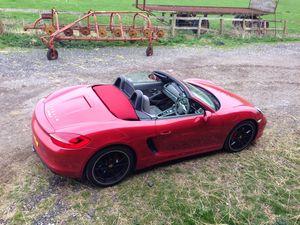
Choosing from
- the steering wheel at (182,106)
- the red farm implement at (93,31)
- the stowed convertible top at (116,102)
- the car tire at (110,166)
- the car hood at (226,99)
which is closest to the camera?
the car tire at (110,166)

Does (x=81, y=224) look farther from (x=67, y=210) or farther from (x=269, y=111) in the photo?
(x=269, y=111)

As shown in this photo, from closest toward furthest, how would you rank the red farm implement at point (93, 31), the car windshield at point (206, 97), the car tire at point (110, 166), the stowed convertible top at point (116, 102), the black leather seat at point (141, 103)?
the car tire at point (110, 166) → the stowed convertible top at point (116, 102) → the black leather seat at point (141, 103) → the car windshield at point (206, 97) → the red farm implement at point (93, 31)

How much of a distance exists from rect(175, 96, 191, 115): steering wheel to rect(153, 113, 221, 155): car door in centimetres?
10

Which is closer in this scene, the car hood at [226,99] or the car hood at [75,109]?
the car hood at [75,109]

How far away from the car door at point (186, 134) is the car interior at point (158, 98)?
135 mm

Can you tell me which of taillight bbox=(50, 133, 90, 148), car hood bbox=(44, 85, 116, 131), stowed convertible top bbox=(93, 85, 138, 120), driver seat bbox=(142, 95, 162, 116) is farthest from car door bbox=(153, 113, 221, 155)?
taillight bbox=(50, 133, 90, 148)

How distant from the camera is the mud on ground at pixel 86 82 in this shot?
484 centimetres

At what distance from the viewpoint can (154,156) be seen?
206 inches

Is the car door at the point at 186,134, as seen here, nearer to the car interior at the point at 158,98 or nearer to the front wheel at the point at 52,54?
the car interior at the point at 158,98

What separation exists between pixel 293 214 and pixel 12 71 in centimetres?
827

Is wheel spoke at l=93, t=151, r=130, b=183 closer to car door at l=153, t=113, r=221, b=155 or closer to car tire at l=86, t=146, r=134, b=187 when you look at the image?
car tire at l=86, t=146, r=134, b=187

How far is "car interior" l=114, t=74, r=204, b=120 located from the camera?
515cm

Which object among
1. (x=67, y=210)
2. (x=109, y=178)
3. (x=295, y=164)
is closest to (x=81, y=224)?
(x=67, y=210)

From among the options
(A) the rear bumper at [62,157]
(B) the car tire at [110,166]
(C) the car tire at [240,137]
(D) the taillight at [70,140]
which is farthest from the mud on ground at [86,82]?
(D) the taillight at [70,140]
